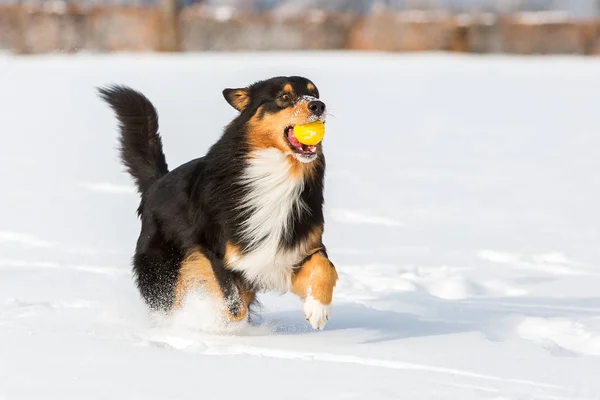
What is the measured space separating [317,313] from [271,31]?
19175 millimetres

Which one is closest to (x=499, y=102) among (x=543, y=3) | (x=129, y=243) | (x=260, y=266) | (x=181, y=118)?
(x=181, y=118)

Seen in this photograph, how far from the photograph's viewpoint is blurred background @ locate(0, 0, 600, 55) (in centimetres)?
2186

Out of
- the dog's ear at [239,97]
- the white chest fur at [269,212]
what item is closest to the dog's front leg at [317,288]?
the white chest fur at [269,212]

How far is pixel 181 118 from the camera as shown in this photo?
13508mm

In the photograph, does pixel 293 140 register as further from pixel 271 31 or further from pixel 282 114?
pixel 271 31

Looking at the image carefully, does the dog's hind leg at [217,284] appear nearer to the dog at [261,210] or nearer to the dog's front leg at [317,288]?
the dog at [261,210]

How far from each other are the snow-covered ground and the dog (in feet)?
0.77

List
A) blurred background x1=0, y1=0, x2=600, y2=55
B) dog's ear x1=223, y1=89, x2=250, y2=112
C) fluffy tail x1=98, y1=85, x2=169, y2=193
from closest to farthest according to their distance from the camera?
dog's ear x1=223, y1=89, x2=250, y2=112 → fluffy tail x1=98, y1=85, x2=169, y2=193 → blurred background x1=0, y1=0, x2=600, y2=55

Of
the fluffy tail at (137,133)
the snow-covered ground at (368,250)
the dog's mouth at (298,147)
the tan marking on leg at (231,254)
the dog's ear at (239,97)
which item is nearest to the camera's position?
the snow-covered ground at (368,250)

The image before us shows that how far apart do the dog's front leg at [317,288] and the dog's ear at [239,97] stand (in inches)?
32.7

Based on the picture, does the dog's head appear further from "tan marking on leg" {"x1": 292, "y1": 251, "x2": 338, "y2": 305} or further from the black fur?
"tan marking on leg" {"x1": 292, "y1": 251, "x2": 338, "y2": 305}

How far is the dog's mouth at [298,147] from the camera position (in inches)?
176

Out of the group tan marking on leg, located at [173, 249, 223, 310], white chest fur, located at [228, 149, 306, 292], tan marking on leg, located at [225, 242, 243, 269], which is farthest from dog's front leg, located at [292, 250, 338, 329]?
tan marking on leg, located at [173, 249, 223, 310]

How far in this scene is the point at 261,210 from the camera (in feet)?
15.1
